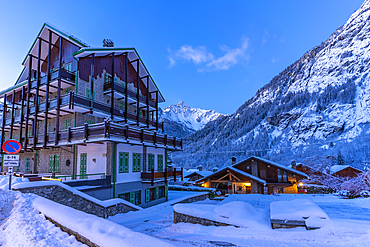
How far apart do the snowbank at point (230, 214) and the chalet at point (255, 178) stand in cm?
2494

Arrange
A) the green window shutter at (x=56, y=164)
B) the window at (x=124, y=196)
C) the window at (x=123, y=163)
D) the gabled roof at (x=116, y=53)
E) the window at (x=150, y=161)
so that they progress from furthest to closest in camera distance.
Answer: the window at (x=150, y=161)
the green window shutter at (x=56, y=164)
the gabled roof at (x=116, y=53)
the window at (x=123, y=163)
the window at (x=124, y=196)

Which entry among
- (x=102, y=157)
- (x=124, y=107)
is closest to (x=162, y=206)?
(x=102, y=157)

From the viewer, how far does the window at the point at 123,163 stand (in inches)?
774

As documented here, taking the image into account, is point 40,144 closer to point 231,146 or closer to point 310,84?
point 231,146

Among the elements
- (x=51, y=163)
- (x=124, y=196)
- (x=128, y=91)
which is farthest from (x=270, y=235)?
(x=51, y=163)

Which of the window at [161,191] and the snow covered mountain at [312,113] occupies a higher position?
the snow covered mountain at [312,113]

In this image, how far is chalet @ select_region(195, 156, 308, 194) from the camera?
36.2m

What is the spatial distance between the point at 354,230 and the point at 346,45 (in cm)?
16674

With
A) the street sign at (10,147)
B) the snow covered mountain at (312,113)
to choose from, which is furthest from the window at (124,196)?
the snow covered mountain at (312,113)

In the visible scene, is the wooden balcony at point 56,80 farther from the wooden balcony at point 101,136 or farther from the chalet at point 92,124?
the wooden balcony at point 101,136

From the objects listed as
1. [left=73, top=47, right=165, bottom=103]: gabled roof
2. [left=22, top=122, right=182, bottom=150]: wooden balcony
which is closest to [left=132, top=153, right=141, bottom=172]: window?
[left=22, top=122, right=182, bottom=150]: wooden balcony

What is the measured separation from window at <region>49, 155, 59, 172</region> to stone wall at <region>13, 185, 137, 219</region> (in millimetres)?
10252

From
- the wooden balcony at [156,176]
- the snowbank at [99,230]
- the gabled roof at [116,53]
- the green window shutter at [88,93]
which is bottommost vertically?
the wooden balcony at [156,176]

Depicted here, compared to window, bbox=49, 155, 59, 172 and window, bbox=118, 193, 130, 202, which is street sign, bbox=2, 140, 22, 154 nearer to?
window, bbox=118, 193, 130, 202
